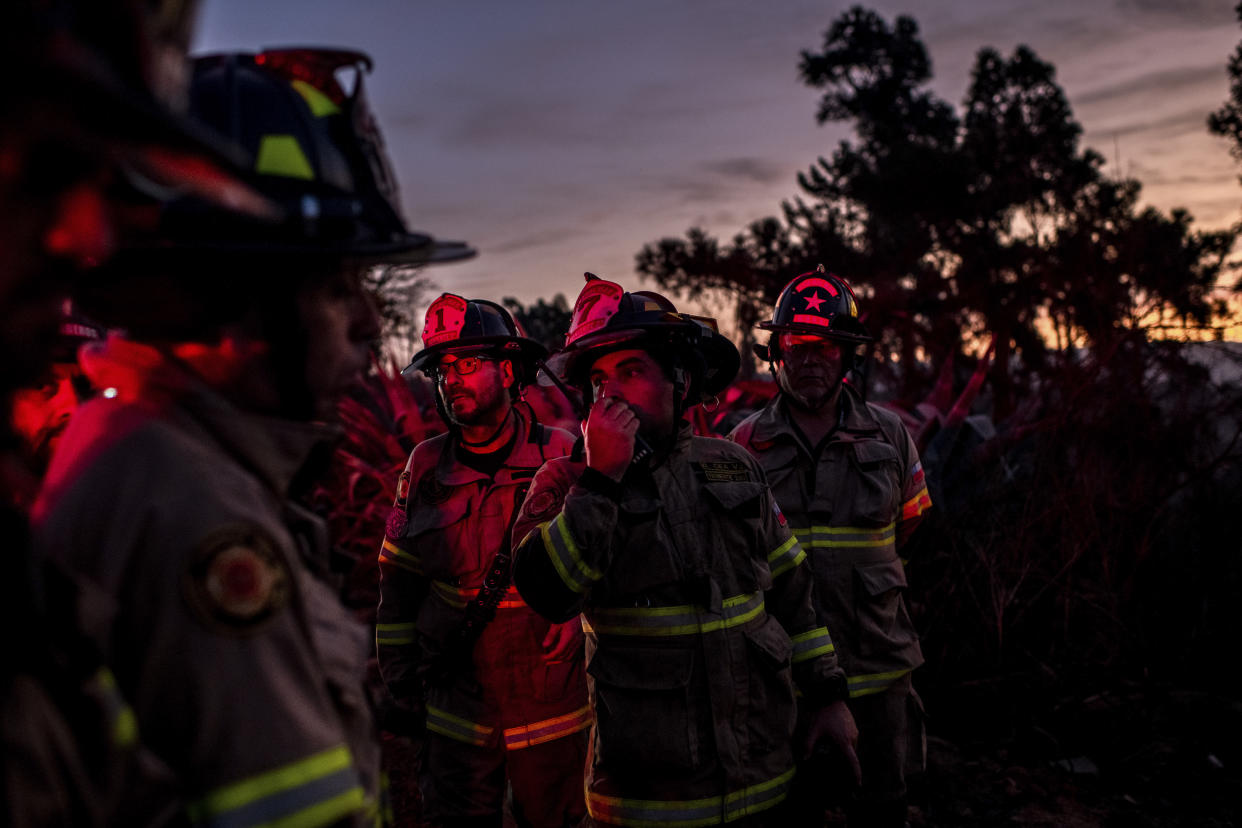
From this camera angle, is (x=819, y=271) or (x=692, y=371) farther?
(x=819, y=271)

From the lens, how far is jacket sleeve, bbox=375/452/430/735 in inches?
147

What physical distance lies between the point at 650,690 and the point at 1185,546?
22.1 feet

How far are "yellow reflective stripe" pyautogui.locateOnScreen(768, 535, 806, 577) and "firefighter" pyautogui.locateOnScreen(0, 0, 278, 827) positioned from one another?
231 centimetres

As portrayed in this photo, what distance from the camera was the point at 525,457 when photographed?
13.4ft

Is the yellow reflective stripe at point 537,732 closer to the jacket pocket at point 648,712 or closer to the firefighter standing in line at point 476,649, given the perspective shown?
the firefighter standing in line at point 476,649

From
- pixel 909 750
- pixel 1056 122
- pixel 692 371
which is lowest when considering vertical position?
pixel 909 750

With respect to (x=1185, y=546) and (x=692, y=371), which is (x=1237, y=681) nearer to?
(x=1185, y=546)

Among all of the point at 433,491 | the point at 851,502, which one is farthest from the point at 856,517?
the point at 433,491


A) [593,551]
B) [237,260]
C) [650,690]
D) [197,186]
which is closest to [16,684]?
[197,186]

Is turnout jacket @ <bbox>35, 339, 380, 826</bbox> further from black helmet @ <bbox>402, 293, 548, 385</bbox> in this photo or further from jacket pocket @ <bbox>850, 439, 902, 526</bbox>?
jacket pocket @ <bbox>850, 439, 902, 526</bbox>

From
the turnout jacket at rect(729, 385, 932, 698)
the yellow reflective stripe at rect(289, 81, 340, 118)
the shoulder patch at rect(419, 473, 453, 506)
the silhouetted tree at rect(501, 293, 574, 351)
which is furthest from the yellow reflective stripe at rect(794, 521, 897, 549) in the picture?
the silhouetted tree at rect(501, 293, 574, 351)

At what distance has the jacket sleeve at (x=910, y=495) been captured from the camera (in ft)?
14.3

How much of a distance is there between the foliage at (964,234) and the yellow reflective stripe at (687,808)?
6.44 metres

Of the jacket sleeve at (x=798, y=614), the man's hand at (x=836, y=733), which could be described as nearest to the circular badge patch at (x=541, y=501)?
the jacket sleeve at (x=798, y=614)
